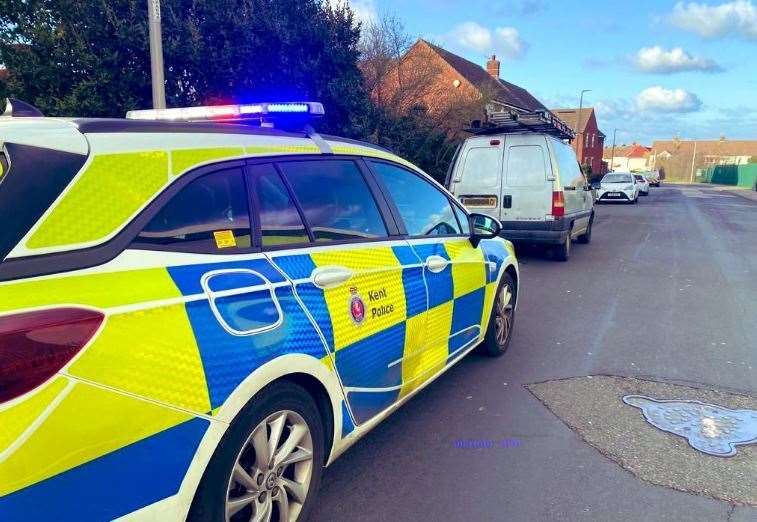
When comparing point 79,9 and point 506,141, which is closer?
point 79,9

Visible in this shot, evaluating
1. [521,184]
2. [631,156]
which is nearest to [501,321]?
[521,184]

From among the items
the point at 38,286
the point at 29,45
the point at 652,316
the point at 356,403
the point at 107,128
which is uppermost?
the point at 29,45

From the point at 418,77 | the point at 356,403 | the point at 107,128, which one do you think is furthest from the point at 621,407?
the point at 418,77

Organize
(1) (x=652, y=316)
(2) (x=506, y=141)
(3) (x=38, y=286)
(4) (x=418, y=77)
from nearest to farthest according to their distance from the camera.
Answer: (3) (x=38, y=286) < (1) (x=652, y=316) < (2) (x=506, y=141) < (4) (x=418, y=77)

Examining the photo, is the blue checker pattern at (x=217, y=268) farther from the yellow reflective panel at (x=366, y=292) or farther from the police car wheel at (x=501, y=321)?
the police car wheel at (x=501, y=321)

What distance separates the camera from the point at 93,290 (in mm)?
1539

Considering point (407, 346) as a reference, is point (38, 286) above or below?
above

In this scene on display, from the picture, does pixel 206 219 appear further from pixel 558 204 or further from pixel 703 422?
pixel 558 204

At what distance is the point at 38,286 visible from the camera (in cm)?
146

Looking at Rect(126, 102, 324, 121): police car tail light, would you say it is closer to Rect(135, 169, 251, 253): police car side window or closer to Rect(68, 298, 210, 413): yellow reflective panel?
Rect(135, 169, 251, 253): police car side window

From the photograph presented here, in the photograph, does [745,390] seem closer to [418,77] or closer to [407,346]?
[407,346]

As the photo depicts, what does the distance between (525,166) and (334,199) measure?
6439 millimetres

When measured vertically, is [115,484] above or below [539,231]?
above

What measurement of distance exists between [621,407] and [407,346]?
1748mm
